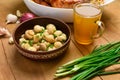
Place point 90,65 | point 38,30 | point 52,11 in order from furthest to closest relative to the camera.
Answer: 1. point 52,11
2. point 38,30
3. point 90,65

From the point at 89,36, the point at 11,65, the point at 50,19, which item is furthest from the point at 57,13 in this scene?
the point at 11,65

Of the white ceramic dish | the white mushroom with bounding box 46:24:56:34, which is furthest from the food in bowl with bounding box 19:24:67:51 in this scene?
the white ceramic dish

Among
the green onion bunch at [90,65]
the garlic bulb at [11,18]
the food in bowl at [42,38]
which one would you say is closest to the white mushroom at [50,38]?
the food in bowl at [42,38]

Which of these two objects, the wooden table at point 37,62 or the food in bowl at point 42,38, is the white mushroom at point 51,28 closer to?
the food in bowl at point 42,38

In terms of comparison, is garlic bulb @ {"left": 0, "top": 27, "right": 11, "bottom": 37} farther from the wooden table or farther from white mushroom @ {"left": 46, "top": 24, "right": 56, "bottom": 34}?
white mushroom @ {"left": 46, "top": 24, "right": 56, "bottom": 34}

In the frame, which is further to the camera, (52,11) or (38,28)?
(52,11)

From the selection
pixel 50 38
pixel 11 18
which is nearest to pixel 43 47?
pixel 50 38

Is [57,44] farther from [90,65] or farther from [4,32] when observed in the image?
[4,32]
